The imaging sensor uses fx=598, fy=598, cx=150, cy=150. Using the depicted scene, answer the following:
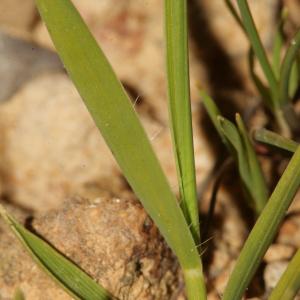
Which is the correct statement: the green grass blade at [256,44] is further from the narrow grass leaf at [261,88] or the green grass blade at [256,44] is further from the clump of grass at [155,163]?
the clump of grass at [155,163]

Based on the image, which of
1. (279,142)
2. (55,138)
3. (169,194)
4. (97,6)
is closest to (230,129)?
(279,142)

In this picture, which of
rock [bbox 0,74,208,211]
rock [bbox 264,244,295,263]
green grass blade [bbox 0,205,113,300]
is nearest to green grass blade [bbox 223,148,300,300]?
green grass blade [bbox 0,205,113,300]

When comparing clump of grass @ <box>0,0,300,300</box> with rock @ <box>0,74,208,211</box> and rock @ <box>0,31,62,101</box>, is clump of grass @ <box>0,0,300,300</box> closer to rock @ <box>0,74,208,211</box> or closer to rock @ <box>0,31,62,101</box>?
rock @ <box>0,74,208,211</box>

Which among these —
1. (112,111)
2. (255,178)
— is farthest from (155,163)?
(255,178)

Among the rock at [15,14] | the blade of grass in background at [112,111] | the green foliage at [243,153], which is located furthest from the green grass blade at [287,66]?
the rock at [15,14]

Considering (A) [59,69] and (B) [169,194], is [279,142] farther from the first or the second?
(A) [59,69]

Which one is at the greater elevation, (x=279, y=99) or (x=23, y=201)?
(x=279, y=99)

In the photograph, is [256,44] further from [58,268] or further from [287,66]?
[58,268]
